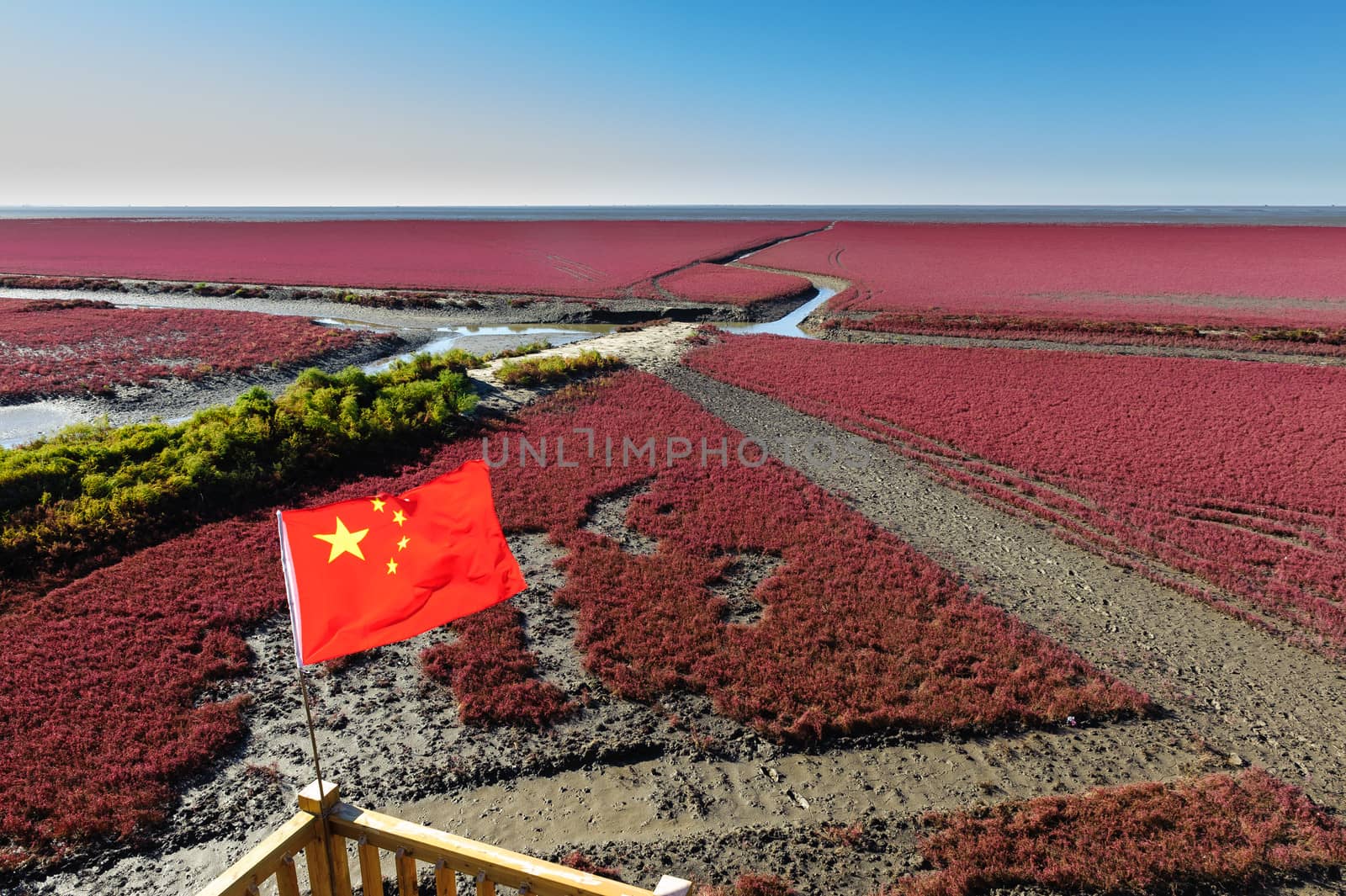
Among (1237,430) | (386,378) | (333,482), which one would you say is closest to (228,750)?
(333,482)

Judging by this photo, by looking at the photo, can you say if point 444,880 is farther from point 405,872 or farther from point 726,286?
point 726,286

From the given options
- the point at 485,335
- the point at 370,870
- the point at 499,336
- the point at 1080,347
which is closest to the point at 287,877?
the point at 370,870

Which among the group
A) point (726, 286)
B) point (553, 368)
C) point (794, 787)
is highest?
point (726, 286)

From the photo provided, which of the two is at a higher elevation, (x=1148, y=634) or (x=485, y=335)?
(x=485, y=335)

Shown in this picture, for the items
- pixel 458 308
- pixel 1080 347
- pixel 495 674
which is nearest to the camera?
pixel 495 674

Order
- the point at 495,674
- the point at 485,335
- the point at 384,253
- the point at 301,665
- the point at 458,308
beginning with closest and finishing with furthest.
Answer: the point at 301,665 → the point at 495,674 → the point at 485,335 → the point at 458,308 → the point at 384,253

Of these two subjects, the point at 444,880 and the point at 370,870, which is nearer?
the point at 444,880

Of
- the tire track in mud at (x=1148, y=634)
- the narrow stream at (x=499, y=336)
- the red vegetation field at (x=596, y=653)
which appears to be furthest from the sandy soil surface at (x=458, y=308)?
the red vegetation field at (x=596, y=653)
